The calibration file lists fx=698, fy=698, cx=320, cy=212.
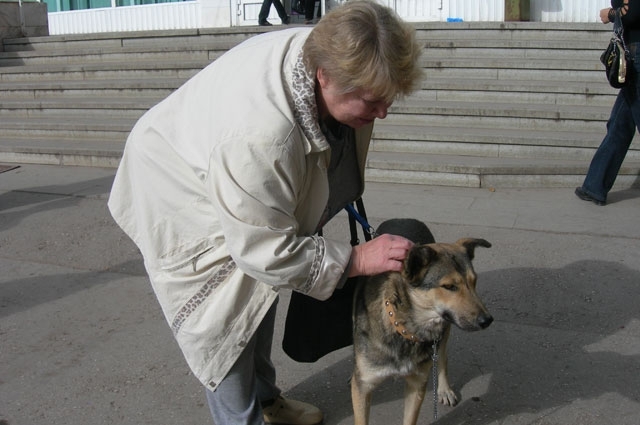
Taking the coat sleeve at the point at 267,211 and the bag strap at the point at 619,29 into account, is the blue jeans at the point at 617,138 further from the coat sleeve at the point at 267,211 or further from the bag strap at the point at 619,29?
the coat sleeve at the point at 267,211

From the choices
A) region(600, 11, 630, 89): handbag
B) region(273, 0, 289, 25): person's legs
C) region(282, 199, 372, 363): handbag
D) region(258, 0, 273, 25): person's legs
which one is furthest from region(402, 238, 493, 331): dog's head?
region(273, 0, 289, 25): person's legs

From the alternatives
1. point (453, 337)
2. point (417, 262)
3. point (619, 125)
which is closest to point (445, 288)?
point (417, 262)

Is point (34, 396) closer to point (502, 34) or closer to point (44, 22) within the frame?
point (502, 34)

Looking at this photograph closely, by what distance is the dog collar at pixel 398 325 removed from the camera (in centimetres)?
287

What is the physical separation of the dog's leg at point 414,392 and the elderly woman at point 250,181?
27.7 inches

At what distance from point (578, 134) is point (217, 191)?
6.19 m

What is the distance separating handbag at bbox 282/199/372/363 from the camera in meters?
3.12

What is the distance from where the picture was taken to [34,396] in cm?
355

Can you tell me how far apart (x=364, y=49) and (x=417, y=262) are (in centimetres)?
94

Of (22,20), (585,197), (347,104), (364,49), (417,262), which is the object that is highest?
(22,20)

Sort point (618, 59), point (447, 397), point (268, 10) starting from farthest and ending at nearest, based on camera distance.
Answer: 1. point (268, 10)
2. point (618, 59)
3. point (447, 397)

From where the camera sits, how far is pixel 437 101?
8.72 meters

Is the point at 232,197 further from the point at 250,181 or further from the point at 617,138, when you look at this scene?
the point at 617,138

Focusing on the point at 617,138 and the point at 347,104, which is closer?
the point at 347,104
